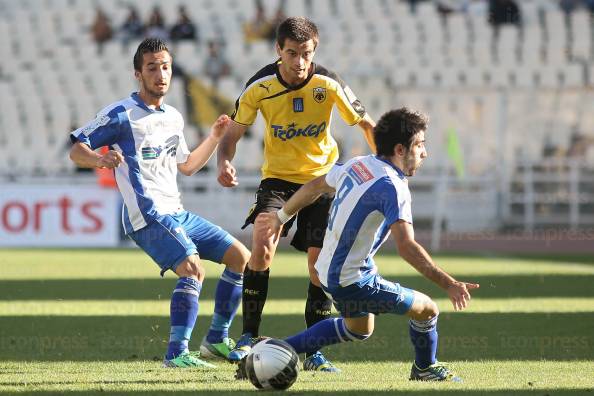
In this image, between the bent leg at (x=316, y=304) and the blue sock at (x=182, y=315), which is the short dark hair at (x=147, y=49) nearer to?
the blue sock at (x=182, y=315)

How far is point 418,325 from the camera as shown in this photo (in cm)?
608

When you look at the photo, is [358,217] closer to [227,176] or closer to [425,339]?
[425,339]

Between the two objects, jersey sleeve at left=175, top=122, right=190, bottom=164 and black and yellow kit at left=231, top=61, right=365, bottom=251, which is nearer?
black and yellow kit at left=231, top=61, right=365, bottom=251

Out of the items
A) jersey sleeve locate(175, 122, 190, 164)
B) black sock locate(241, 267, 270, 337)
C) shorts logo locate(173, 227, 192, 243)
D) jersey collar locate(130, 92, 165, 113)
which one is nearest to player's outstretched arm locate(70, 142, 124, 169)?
jersey collar locate(130, 92, 165, 113)

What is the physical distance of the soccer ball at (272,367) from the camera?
577cm

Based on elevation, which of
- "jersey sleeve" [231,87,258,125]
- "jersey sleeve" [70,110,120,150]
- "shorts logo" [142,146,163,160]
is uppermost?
"jersey sleeve" [231,87,258,125]

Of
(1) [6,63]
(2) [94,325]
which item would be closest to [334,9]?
(1) [6,63]

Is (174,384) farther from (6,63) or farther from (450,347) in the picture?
(6,63)

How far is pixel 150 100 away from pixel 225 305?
1.36m

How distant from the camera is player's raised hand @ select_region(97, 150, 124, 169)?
21.5 feet

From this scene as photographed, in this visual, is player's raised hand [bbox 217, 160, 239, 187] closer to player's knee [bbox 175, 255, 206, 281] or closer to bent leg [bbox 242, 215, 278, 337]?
bent leg [bbox 242, 215, 278, 337]

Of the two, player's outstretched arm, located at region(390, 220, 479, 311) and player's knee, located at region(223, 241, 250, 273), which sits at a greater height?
player's outstretched arm, located at region(390, 220, 479, 311)

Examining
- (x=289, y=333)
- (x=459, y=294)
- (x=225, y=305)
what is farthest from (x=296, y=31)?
(x=289, y=333)

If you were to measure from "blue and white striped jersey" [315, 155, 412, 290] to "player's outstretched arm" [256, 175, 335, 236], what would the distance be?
0.11 meters
